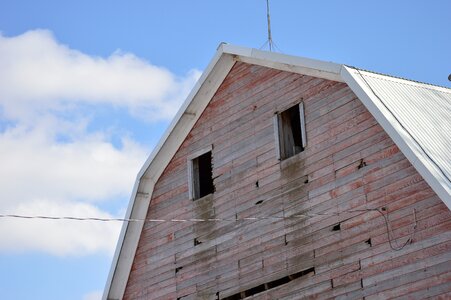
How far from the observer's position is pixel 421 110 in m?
20.4

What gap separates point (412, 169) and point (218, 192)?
5.07 m

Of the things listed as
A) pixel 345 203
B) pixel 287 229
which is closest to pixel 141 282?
pixel 287 229

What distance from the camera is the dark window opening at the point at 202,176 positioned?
75.7 ft

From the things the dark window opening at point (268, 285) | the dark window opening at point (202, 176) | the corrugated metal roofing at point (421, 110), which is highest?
the dark window opening at point (202, 176)

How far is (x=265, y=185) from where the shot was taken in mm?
21469

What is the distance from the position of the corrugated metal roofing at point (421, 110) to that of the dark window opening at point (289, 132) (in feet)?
6.00

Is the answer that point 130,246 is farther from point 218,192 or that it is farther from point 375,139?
point 375,139

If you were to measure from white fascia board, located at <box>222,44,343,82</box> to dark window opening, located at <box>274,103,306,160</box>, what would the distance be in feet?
2.54

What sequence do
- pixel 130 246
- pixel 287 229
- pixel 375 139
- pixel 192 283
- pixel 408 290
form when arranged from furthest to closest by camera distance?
pixel 130 246 → pixel 192 283 → pixel 287 229 → pixel 375 139 → pixel 408 290

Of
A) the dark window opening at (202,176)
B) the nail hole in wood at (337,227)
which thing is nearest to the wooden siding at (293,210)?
the nail hole in wood at (337,227)

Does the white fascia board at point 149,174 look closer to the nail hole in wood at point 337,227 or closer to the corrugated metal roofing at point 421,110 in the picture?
the corrugated metal roofing at point 421,110

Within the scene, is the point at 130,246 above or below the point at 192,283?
above

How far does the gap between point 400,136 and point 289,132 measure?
3.44m

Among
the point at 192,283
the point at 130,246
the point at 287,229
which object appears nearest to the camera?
the point at 287,229
